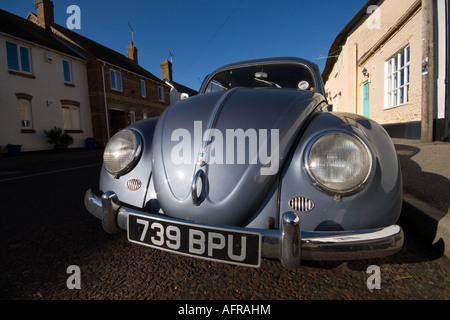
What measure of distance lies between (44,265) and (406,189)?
3101 millimetres

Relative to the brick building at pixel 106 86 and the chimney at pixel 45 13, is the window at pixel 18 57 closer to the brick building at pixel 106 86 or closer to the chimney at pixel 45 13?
the brick building at pixel 106 86

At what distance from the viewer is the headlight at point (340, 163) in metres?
1.12

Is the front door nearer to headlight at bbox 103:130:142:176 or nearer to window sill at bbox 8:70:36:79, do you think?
headlight at bbox 103:130:142:176

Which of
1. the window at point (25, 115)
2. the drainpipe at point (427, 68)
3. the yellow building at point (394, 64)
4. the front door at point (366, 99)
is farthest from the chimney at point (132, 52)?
the drainpipe at point (427, 68)

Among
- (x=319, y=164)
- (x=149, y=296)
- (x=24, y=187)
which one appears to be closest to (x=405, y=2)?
(x=319, y=164)

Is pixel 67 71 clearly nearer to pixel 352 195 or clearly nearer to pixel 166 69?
pixel 166 69

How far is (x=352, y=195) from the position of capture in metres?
1.12

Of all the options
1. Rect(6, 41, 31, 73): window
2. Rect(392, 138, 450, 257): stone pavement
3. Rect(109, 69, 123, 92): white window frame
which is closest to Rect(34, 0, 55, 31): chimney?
Rect(109, 69, 123, 92): white window frame

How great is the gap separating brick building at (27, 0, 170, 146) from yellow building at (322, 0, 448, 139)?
14.1 metres

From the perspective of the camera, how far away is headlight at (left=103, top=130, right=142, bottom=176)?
1478mm

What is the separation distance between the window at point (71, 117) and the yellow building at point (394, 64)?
15.1 m

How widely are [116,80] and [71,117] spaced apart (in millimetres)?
4567
